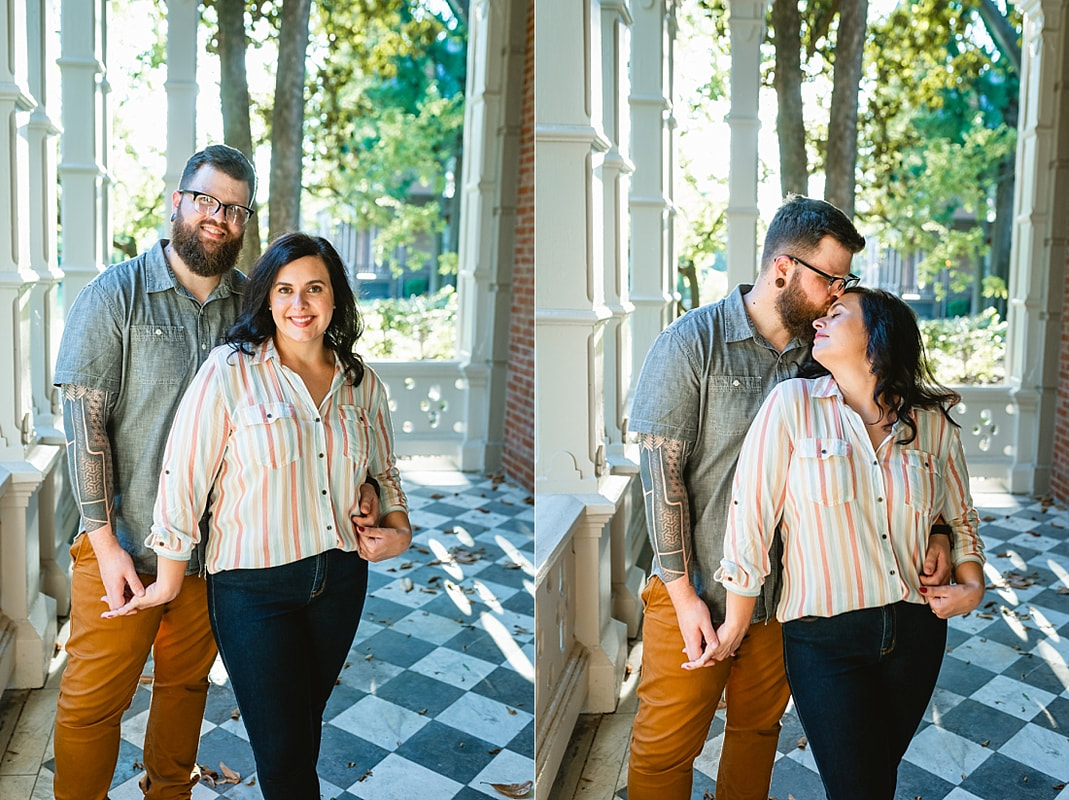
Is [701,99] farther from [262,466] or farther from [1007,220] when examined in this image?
[1007,220]

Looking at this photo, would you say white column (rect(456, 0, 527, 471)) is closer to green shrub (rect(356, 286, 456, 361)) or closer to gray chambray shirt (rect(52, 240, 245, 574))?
green shrub (rect(356, 286, 456, 361))

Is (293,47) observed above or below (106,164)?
above

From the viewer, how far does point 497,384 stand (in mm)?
2609

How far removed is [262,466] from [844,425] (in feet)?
3.73

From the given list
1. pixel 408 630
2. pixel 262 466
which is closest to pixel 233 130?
pixel 262 466

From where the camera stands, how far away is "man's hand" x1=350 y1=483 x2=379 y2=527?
1882 mm

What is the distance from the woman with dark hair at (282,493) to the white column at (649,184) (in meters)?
0.75

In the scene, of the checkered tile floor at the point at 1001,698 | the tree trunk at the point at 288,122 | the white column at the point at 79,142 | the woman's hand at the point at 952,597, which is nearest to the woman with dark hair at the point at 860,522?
the woman's hand at the point at 952,597

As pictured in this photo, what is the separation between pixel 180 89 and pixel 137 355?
521 millimetres

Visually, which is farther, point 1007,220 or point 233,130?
point 1007,220

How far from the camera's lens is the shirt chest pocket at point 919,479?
171 cm

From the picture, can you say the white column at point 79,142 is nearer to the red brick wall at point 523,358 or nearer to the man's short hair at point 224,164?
the man's short hair at point 224,164

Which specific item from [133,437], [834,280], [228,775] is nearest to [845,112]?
[834,280]

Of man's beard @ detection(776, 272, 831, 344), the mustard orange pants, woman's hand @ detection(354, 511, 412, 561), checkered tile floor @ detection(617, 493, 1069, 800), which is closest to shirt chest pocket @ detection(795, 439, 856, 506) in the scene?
man's beard @ detection(776, 272, 831, 344)
